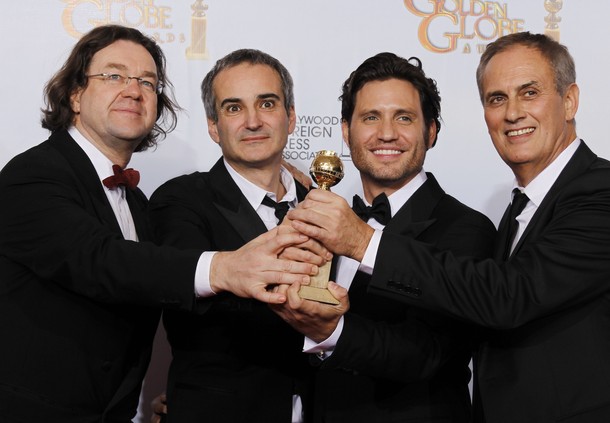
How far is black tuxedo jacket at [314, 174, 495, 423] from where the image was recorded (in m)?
1.95

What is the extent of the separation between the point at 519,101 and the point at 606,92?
5.41 ft

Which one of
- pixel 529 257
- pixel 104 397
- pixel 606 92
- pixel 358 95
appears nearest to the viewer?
pixel 529 257

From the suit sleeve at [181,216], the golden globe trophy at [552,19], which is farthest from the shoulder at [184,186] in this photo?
the golden globe trophy at [552,19]

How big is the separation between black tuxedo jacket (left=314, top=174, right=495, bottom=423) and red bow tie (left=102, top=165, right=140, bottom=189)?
72cm

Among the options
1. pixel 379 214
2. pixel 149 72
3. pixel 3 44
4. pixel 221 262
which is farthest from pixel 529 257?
pixel 3 44

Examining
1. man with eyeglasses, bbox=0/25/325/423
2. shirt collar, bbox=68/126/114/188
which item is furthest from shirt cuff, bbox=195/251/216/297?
shirt collar, bbox=68/126/114/188

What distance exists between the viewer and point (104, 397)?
2.05 meters

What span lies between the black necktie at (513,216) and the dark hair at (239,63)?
834 millimetres

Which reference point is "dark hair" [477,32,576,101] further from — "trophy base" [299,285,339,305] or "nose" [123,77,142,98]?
"nose" [123,77,142,98]

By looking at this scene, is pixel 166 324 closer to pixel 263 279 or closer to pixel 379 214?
pixel 263 279

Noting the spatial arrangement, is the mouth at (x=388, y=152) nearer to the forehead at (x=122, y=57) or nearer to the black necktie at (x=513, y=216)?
the black necktie at (x=513, y=216)

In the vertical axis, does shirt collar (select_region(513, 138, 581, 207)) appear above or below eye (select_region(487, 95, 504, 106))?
below

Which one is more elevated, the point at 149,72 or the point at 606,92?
the point at 606,92

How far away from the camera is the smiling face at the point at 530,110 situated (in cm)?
220
